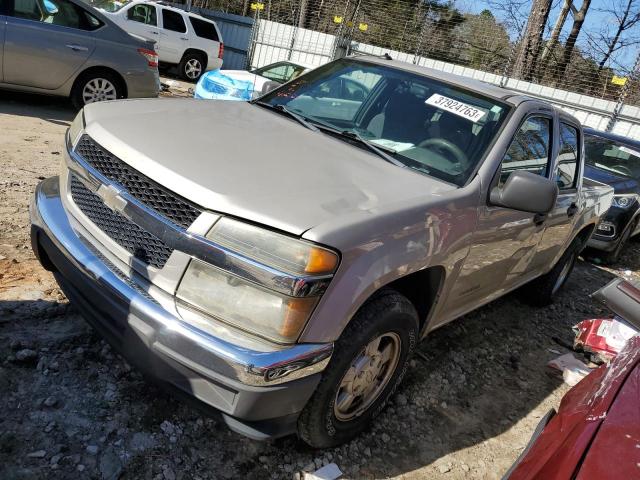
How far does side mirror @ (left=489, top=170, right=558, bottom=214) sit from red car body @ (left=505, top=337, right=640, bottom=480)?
3.01ft

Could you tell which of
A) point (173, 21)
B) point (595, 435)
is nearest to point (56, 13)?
point (595, 435)

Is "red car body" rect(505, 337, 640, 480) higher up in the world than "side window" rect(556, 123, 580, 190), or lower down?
lower down

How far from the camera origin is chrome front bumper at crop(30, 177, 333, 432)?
1.97 meters

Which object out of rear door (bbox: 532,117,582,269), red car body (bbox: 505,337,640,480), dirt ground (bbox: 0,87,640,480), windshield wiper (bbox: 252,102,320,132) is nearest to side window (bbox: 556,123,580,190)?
rear door (bbox: 532,117,582,269)

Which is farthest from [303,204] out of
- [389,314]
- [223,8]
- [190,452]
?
[223,8]

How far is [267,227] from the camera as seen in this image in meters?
2.00

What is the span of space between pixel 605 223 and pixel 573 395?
574cm

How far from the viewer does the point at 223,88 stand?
909 centimetres

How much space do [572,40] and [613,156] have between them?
488 inches

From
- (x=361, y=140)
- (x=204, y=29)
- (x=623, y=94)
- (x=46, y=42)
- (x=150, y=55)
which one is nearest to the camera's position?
(x=361, y=140)

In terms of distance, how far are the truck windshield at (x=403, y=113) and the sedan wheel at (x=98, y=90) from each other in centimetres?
468

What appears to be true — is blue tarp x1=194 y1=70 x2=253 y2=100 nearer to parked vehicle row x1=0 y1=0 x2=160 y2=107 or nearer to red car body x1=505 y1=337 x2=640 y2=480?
parked vehicle row x1=0 y1=0 x2=160 y2=107

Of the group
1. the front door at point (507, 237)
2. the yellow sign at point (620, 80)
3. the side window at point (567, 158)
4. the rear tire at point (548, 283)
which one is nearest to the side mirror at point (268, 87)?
the front door at point (507, 237)

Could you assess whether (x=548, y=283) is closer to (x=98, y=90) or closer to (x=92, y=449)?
(x=92, y=449)
